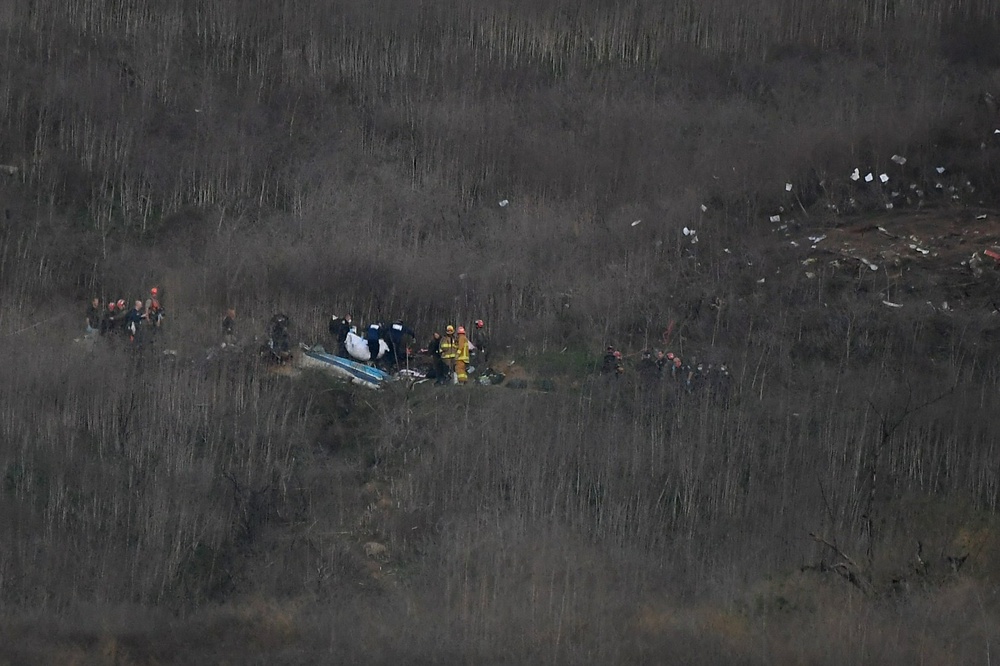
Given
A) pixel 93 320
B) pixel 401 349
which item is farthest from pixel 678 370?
pixel 93 320

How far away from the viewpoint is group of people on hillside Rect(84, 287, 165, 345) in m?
20.1

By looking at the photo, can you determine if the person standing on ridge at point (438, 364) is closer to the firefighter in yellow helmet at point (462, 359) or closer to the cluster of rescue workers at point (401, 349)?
the cluster of rescue workers at point (401, 349)

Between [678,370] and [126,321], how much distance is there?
7.30 m

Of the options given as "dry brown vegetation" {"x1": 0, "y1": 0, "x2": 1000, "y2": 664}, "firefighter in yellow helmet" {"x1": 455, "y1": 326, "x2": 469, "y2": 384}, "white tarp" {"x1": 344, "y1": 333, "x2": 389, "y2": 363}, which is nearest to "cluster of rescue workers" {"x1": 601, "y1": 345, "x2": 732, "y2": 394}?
"dry brown vegetation" {"x1": 0, "y1": 0, "x2": 1000, "y2": 664}

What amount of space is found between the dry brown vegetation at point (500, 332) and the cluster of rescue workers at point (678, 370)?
0.23 m

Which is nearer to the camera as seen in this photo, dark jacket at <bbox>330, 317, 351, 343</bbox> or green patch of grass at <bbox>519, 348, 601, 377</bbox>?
green patch of grass at <bbox>519, 348, 601, 377</bbox>

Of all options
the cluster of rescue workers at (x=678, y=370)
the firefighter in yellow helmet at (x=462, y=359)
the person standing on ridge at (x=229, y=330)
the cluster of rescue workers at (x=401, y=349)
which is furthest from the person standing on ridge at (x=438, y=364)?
the person standing on ridge at (x=229, y=330)

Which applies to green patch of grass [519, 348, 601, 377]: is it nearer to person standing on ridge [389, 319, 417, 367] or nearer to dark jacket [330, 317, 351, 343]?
person standing on ridge [389, 319, 417, 367]

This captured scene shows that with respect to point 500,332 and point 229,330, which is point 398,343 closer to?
point 500,332

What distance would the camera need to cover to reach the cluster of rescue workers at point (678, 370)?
19281 mm

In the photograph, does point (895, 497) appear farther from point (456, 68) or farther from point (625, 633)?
point (456, 68)

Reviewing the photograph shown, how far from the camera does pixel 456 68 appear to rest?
27.7 metres

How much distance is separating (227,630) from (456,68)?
1420cm

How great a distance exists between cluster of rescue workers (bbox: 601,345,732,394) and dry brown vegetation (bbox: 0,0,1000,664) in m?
0.23
